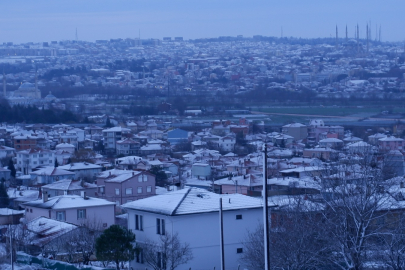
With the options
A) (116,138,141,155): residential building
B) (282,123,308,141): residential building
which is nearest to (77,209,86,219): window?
(116,138,141,155): residential building

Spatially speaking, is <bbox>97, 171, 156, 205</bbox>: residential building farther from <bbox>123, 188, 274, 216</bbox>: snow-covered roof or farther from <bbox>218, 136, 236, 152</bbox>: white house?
<bbox>218, 136, 236, 152</bbox>: white house

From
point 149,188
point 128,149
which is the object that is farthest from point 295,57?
point 149,188

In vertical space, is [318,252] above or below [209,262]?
above

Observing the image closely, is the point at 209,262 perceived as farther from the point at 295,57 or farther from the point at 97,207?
the point at 295,57

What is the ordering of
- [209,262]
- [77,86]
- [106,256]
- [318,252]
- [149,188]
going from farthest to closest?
[77,86] < [149,188] < [209,262] < [106,256] < [318,252]

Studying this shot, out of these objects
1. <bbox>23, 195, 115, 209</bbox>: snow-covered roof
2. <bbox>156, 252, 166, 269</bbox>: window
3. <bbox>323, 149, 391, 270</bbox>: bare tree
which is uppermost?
<bbox>323, 149, 391, 270</bbox>: bare tree

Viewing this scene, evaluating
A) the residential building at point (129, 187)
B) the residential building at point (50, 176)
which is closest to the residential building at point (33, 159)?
the residential building at point (50, 176)

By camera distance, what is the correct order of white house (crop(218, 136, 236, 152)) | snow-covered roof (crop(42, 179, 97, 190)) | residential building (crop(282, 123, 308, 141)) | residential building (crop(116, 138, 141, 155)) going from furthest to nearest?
residential building (crop(282, 123, 308, 141)) → white house (crop(218, 136, 236, 152)) → residential building (crop(116, 138, 141, 155)) → snow-covered roof (crop(42, 179, 97, 190))
